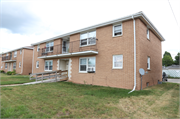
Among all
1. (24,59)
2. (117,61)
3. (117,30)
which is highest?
(117,30)

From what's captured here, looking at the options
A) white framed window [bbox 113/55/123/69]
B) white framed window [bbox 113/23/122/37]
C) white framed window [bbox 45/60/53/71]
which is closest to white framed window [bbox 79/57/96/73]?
white framed window [bbox 113/55/123/69]

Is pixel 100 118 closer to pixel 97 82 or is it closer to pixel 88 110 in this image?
pixel 88 110

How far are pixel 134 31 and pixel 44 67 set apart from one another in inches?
547

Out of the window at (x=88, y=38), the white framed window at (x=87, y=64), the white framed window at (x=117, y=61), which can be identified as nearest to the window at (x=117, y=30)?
the white framed window at (x=117, y=61)

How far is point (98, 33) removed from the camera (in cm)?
1123

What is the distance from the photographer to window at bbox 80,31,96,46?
11.6 metres

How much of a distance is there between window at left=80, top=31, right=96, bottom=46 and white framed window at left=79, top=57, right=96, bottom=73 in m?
1.61

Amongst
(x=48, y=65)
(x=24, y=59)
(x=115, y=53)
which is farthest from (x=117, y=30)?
(x=24, y=59)

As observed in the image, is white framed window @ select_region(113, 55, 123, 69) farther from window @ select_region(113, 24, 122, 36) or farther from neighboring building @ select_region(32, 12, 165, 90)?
window @ select_region(113, 24, 122, 36)

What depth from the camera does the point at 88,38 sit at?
11766 mm

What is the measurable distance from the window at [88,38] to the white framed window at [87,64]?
1.61 m

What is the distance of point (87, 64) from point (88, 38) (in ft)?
8.65

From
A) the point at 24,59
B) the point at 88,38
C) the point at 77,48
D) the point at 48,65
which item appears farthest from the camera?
the point at 24,59

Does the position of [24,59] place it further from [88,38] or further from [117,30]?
[117,30]
